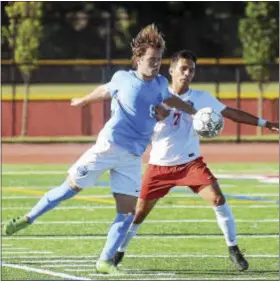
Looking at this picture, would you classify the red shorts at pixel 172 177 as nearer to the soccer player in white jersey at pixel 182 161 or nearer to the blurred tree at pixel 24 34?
the soccer player in white jersey at pixel 182 161

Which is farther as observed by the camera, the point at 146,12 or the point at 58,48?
the point at 146,12

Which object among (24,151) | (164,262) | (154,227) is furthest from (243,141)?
(164,262)

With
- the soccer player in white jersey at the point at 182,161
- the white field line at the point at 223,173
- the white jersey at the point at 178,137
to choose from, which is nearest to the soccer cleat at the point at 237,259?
the soccer player in white jersey at the point at 182,161

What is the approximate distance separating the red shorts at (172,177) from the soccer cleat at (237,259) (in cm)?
63

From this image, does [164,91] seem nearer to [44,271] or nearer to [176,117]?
[176,117]

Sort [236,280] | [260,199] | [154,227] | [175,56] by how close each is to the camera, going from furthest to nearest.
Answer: [260,199], [154,227], [175,56], [236,280]

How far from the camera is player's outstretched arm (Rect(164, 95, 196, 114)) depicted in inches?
414

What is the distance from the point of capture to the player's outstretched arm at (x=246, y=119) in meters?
10.9

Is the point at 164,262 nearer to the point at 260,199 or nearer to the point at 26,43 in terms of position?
the point at 260,199

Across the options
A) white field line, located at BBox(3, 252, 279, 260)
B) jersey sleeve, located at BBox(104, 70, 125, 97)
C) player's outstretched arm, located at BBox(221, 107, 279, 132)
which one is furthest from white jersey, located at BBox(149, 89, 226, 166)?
jersey sleeve, located at BBox(104, 70, 125, 97)

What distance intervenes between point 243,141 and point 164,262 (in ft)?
70.6

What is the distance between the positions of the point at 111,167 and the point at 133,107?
1.79 feet

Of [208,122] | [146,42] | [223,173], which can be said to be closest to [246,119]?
[208,122]

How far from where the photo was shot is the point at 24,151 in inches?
1173
